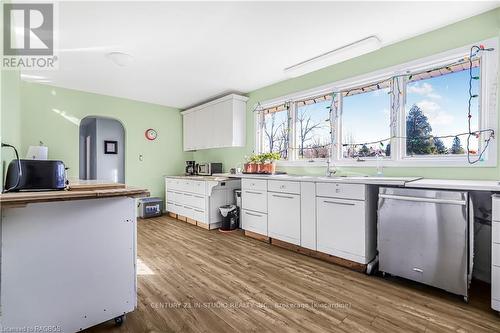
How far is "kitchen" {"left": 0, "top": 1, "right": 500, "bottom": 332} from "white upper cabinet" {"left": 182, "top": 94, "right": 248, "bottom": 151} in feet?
0.27

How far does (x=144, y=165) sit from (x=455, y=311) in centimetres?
530

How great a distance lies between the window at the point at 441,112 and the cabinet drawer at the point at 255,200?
1.88m

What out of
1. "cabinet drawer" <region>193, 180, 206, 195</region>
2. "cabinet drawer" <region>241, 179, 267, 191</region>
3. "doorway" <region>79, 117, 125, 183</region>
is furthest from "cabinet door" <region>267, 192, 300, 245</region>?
"doorway" <region>79, 117, 125, 183</region>

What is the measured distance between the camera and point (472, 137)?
2.31m

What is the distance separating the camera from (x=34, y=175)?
1.44 m

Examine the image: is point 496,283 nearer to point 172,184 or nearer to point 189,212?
point 189,212

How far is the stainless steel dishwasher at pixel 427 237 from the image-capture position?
6.18 feet

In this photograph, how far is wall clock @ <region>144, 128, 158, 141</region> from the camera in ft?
17.1

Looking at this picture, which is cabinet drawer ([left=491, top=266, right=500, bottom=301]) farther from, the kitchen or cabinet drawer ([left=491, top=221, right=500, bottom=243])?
cabinet drawer ([left=491, top=221, right=500, bottom=243])

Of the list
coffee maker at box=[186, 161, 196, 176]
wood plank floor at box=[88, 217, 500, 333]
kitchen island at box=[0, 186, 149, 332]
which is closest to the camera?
kitchen island at box=[0, 186, 149, 332]

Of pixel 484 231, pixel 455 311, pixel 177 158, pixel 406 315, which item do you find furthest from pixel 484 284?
pixel 177 158

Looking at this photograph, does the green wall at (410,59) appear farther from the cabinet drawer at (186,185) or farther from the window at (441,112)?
the cabinet drawer at (186,185)

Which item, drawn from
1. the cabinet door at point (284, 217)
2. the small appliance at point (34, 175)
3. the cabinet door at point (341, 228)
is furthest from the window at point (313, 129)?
the small appliance at point (34, 175)

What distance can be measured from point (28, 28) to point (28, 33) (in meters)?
0.12
